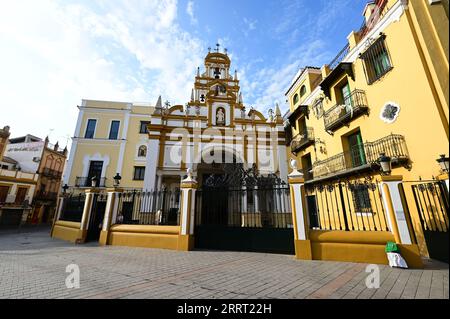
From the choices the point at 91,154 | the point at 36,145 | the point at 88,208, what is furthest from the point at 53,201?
the point at 88,208

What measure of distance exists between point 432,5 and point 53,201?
134 feet

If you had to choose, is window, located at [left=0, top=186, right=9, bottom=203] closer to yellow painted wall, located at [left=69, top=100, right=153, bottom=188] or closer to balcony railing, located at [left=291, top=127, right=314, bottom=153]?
yellow painted wall, located at [left=69, top=100, right=153, bottom=188]

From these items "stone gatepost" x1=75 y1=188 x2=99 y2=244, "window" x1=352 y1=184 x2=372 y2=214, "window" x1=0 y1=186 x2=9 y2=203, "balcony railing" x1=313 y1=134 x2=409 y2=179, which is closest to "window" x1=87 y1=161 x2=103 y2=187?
"stone gatepost" x1=75 y1=188 x2=99 y2=244

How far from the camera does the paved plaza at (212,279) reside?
3.24 m

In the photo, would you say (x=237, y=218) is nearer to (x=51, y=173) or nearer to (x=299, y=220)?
(x=299, y=220)

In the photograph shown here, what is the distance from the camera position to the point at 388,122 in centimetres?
795

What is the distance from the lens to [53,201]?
2859 cm

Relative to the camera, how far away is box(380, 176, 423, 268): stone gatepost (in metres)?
4.41

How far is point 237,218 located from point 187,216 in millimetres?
2457

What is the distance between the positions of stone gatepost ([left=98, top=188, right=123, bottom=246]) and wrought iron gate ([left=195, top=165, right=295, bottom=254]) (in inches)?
159

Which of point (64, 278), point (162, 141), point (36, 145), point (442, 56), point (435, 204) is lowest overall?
point (64, 278)

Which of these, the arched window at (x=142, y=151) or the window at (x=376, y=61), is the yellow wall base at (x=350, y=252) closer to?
the window at (x=376, y=61)

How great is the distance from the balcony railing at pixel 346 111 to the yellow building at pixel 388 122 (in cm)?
4
